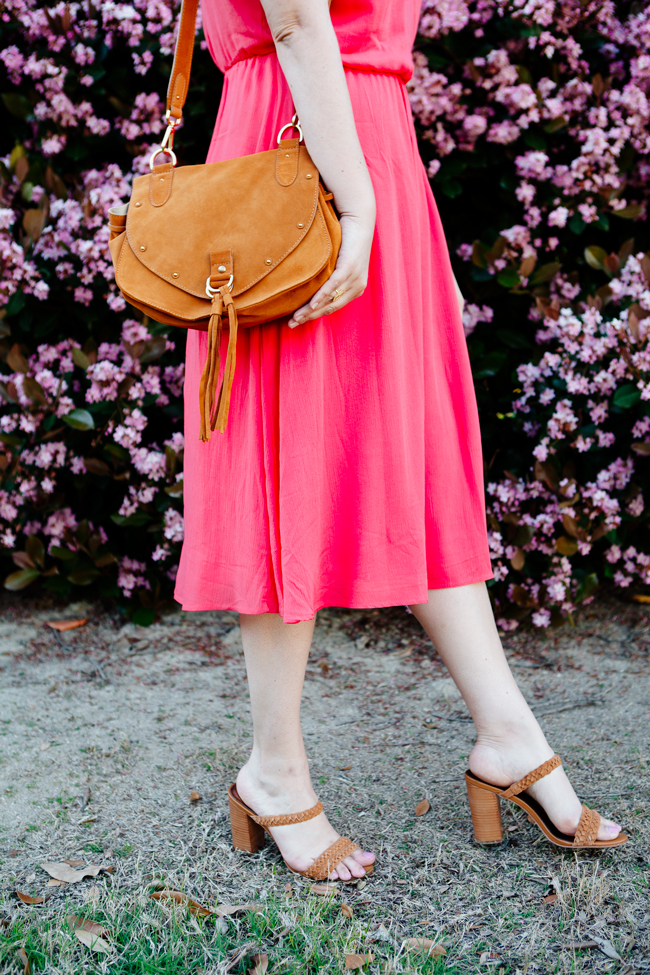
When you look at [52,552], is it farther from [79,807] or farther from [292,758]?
[292,758]

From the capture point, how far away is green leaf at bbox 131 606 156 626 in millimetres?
2705

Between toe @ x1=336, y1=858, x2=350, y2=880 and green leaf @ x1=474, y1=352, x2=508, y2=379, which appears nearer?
toe @ x1=336, y1=858, x2=350, y2=880

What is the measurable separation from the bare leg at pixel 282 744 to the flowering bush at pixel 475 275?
1116mm

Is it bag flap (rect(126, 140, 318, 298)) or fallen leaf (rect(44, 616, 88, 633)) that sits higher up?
bag flap (rect(126, 140, 318, 298))

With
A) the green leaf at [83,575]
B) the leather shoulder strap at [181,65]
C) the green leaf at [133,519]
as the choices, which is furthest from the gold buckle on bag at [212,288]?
the green leaf at [83,575]

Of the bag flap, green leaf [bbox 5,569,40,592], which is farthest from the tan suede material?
green leaf [bbox 5,569,40,592]

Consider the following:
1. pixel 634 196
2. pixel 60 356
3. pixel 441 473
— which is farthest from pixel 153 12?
pixel 441 473

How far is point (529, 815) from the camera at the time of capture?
146 centimetres

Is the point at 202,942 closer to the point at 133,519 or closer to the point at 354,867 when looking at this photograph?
the point at 354,867

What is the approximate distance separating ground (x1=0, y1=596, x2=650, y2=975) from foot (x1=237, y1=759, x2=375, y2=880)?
4 cm

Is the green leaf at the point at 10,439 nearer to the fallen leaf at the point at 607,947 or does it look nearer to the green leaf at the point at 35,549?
the green leaf at the point at 35,549

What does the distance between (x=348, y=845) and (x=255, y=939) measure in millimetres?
248

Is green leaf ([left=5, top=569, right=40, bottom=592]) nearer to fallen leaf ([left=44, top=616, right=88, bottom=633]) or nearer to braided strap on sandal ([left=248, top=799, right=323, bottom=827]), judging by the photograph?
fallen leaf ([left=44, top=616, right=88, bottom=633])

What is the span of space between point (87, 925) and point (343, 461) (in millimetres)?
899
